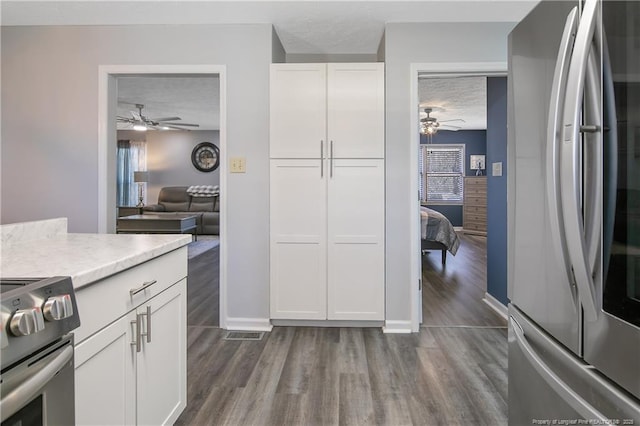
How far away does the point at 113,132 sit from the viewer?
2.96 metres

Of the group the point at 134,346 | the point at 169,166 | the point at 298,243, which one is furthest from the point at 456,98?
the point at 169,166

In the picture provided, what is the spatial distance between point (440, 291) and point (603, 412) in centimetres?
316

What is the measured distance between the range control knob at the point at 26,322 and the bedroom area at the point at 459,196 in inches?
97.7

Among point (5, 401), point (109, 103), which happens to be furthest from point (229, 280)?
point (5, 401)

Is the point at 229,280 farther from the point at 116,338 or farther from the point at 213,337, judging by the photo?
the point at 116,338

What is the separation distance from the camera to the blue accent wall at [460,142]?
8.53 m

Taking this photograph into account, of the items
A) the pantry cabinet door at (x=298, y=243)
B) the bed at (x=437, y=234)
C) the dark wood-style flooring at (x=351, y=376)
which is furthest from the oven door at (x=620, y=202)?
the bed at (x=437, y=234)

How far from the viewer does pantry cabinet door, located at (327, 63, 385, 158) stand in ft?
9.08

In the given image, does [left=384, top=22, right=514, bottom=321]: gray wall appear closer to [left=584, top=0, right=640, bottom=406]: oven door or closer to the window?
[left=584, top=0, right=640, bottom=406]: oven door

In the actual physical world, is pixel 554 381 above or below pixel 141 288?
below

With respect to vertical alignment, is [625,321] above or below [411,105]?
below

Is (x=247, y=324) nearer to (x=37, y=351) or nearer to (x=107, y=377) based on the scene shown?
(x=107, y=377)

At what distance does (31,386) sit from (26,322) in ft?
0.45

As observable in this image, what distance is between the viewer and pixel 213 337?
8.73 ft
